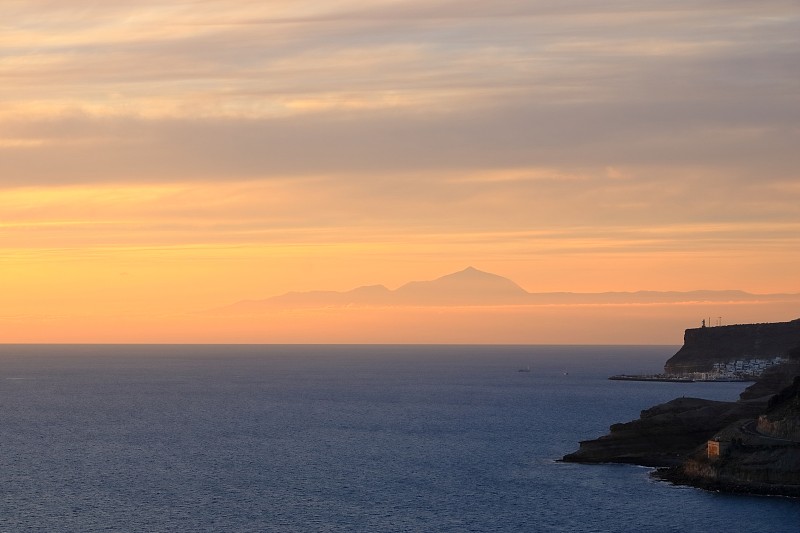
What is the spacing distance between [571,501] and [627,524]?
1092cm

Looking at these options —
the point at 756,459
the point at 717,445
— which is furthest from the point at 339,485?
the point at 756,459

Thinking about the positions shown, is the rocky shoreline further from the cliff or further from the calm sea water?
the calm sea water

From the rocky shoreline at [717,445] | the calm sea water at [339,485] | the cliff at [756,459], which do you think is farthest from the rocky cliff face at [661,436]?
the cliff at [756,459]

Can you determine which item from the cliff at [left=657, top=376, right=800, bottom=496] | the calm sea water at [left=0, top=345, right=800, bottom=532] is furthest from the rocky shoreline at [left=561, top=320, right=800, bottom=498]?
the calm sea water at [left=0, top=345, right=800, bottom=532]

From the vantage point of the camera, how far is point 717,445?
357 feet

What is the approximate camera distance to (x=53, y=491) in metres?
111

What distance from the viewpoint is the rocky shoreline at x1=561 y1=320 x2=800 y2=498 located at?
336 feet

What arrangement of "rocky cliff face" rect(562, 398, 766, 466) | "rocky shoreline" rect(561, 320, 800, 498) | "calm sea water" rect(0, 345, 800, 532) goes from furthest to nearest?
"rocky cliff face" rect(562, 398, 766, 466), "rocky shoreline" rect(561, 320, 800, 498), "calm sea water" rect(0, 345, 800, 532)

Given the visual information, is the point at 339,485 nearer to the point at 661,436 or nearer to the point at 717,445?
the point at 717,445

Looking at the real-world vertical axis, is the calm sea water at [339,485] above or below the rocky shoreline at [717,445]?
below

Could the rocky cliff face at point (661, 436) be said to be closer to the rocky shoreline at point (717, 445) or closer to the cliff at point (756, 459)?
the rocky shoreline at point (717, 445)

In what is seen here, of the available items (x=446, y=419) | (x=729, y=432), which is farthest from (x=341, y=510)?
(x=446, y=419)

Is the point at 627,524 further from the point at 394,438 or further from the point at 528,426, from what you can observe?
the point at 528,426

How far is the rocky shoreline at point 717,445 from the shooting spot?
336ft
